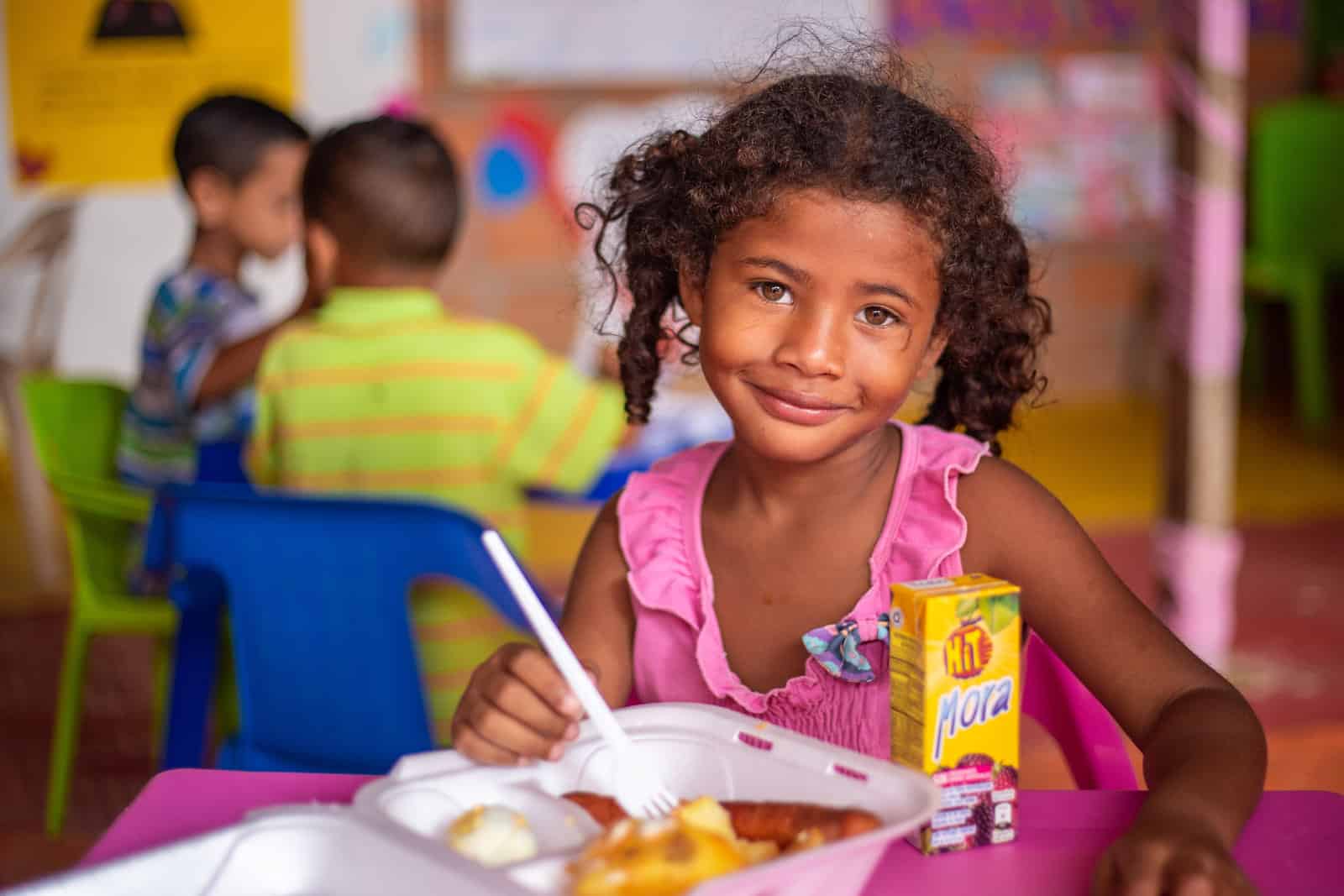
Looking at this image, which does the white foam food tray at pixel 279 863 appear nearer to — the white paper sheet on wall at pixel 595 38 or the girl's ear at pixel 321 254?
the girl's ear at pixel 321 254

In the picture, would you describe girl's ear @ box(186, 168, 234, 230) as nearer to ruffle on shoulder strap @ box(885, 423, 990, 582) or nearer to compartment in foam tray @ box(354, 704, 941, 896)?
ruffle on shoulder strap @ box(885, 423, 990, 582)

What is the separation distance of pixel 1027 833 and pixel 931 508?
1.32 feet

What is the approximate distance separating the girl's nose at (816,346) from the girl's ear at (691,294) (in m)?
0.18

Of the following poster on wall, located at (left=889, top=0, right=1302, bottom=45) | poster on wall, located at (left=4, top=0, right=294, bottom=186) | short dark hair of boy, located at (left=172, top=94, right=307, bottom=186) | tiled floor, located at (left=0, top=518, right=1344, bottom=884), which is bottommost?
tiled floor, located at (left=0, top=518, right=1344, bottom=884)

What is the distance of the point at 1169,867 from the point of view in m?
0.88

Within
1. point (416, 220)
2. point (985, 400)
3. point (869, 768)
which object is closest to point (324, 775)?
point (869, 768)

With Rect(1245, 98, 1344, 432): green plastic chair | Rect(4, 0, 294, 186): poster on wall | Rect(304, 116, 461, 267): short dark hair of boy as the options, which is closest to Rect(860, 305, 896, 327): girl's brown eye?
Rect(304, 116, 461, 267): short dark hair of boy

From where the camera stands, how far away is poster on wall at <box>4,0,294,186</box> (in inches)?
205

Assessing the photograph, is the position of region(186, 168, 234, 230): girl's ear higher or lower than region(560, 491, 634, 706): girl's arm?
higher

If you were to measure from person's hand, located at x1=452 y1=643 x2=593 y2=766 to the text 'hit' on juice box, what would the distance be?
21cm

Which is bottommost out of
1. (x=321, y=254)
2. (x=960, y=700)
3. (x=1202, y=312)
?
(x=960, y=700)

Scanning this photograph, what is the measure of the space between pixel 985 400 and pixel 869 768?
24.9 inches

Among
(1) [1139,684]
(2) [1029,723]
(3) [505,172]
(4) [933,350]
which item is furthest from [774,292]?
(3) [505,172]

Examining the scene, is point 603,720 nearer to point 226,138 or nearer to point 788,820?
point 788,820
